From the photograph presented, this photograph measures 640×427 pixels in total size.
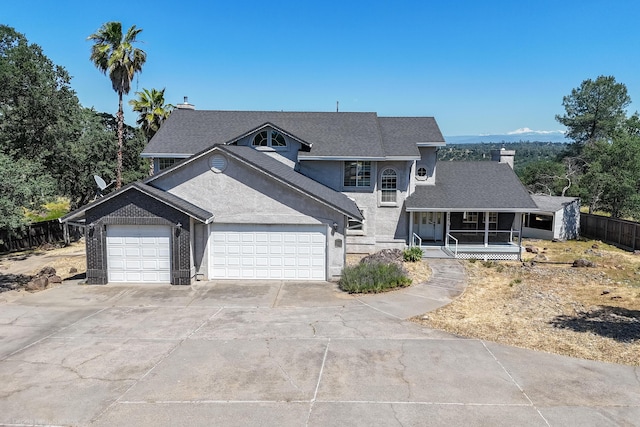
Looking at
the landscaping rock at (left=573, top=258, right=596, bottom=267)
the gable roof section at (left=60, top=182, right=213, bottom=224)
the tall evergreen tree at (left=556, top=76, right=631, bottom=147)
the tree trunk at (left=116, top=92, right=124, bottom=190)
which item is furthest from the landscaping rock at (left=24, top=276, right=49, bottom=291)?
the tall evergreen tree at (left=556, top=76, right=631, bottom=147)

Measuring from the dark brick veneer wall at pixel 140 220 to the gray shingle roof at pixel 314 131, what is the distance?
25.0 ft

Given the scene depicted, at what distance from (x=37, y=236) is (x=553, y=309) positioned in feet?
96.8

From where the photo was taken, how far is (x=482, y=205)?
78.1ft

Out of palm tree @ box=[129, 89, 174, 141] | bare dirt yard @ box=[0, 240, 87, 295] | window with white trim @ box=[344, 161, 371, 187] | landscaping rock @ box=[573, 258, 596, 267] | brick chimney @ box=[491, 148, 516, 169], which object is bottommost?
bare dirt yard @ box=[0, 240, 87, 295]

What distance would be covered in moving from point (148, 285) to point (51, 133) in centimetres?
1594

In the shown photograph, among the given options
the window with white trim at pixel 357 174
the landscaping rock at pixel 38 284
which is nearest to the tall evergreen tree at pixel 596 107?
the window with white trim at pixel 357 174

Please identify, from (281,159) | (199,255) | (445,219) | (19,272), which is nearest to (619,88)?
(445,219)

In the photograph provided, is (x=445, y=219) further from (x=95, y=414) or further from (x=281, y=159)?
(x=95, y=414)

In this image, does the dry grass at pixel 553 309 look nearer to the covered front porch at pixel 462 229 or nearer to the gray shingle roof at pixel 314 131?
the covered front porch at pixel 462 229

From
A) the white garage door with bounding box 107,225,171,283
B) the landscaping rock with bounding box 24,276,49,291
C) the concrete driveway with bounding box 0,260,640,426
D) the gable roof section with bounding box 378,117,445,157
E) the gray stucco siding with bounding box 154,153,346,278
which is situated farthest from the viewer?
the gable roof section with bounding box 378,117,445,157

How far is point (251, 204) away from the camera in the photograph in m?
17.5

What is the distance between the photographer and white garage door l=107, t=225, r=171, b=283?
16859mm

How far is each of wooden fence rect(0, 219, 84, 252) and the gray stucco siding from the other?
47.7 feet

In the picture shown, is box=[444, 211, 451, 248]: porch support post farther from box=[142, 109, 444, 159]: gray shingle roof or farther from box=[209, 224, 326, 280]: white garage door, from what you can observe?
box=[209, 224, 326, 280]: white garage door
